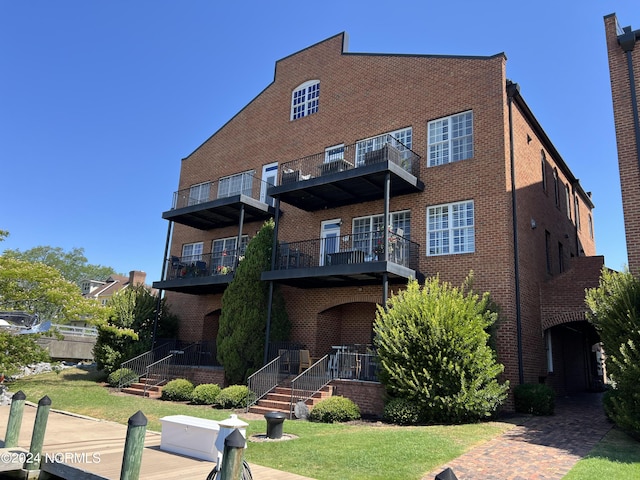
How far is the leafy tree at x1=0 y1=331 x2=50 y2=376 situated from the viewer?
16125 millimetres

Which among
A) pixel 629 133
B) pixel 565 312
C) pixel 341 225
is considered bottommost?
pixel 565 312

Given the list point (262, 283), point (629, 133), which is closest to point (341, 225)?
point (262, 283)

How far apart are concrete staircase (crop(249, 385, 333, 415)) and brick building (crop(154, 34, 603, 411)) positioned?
0.51 meters

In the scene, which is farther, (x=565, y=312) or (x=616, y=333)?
(x=565, y=312)

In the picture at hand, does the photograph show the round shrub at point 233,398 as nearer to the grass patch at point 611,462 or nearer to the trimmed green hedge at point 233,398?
the trimmed green hedge at point 233,398

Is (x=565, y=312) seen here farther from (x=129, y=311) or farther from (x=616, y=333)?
(x=129, y=311)

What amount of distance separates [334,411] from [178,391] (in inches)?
246

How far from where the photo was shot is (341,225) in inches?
688

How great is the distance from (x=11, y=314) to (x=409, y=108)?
13.8 meters

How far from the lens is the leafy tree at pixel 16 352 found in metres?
16.1

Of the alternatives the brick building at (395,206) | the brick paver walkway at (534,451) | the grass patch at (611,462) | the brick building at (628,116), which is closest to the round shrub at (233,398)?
the brick building at (395,206)

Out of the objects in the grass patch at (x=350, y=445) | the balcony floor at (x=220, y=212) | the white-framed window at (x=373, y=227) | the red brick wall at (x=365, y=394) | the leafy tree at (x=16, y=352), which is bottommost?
the grass patch at (x=350, y=445)

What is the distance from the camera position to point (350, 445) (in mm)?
8500

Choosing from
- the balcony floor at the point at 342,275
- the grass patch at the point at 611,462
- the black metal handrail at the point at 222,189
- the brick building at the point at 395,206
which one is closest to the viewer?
the grass patch at the point at 611,462
